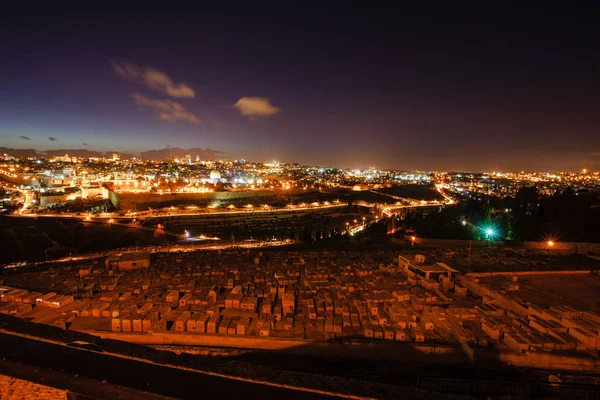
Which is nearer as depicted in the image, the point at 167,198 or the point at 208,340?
the point at 208,340

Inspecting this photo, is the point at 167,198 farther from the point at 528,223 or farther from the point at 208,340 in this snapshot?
the point at 528,223

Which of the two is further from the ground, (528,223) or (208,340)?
(528,223)

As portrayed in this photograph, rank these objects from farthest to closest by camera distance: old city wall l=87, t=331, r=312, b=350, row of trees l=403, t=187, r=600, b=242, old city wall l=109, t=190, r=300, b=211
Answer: old city wall l=109, t=190, r=300, b=211 < row of trees l=403, t=187, r=600, b=242 < old city wall l=87, t=331, r=312, b=350

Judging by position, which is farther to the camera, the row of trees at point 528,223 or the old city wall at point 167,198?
the old city wall at point 167,198

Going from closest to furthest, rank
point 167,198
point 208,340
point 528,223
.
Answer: point 208,340 < point 528,223 < point 167,198

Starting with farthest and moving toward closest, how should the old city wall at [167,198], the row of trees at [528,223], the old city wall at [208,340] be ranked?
the old city wall at [167,198]
the row of trees at [528,223]
the old city wall at [208,340]

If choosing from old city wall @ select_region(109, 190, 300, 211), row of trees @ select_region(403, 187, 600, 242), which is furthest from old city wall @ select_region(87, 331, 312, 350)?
old city wall @ select_region(109, 190, 300, 211)

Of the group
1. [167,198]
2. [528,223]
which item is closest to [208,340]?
[528,223]

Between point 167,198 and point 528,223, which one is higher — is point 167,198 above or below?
below

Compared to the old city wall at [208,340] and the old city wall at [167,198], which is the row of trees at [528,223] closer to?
the old city wall at [208,340]

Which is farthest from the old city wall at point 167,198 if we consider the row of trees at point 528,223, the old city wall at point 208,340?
the old city wall at point 208,340

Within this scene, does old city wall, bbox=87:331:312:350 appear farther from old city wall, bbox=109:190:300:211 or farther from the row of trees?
old city wall, bbox=109:190:300:211

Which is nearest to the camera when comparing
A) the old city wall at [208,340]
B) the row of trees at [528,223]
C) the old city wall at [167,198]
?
the old city wall at [208,340]

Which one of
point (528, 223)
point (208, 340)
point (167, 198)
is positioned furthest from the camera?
point (167, 198)
